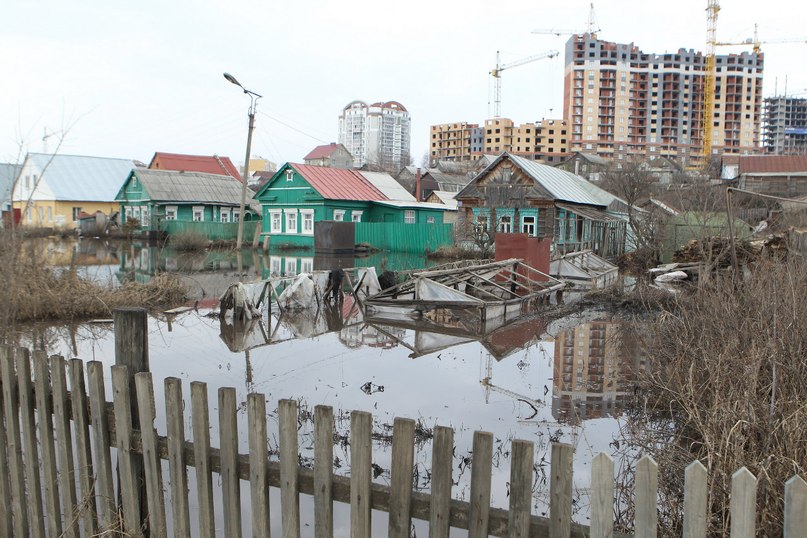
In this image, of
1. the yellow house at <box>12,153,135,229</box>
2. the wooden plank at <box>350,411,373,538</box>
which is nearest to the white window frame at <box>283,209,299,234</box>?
the yellow house at <box>12,153,135,229</box>

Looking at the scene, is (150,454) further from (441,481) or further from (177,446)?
(441,481)

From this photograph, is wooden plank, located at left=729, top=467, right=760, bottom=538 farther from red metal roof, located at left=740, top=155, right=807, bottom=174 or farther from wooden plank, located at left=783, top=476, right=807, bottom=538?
red metal roof, located at left=740, top=155, right=807, bottom=174

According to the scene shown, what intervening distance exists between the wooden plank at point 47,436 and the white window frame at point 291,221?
37.1m

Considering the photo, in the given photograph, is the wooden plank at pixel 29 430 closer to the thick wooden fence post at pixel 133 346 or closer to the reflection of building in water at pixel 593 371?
the thick wooden fence post at pixel 133 346

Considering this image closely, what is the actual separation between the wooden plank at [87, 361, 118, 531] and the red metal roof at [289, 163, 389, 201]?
35.5 metres

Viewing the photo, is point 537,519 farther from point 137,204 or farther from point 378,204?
point 137,204

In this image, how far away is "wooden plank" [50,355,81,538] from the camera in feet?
11.0

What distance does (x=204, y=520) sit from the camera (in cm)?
311

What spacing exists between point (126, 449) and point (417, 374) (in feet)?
19.0

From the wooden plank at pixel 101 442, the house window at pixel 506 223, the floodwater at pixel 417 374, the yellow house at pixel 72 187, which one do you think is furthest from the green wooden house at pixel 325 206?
the wooden plank at pixel 101 442

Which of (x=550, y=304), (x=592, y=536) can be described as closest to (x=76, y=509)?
(x=592, y=536)

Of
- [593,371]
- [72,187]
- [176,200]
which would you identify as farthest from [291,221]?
[593,371]

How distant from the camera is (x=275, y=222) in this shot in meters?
41.5

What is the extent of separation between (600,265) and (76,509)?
20217 mm
